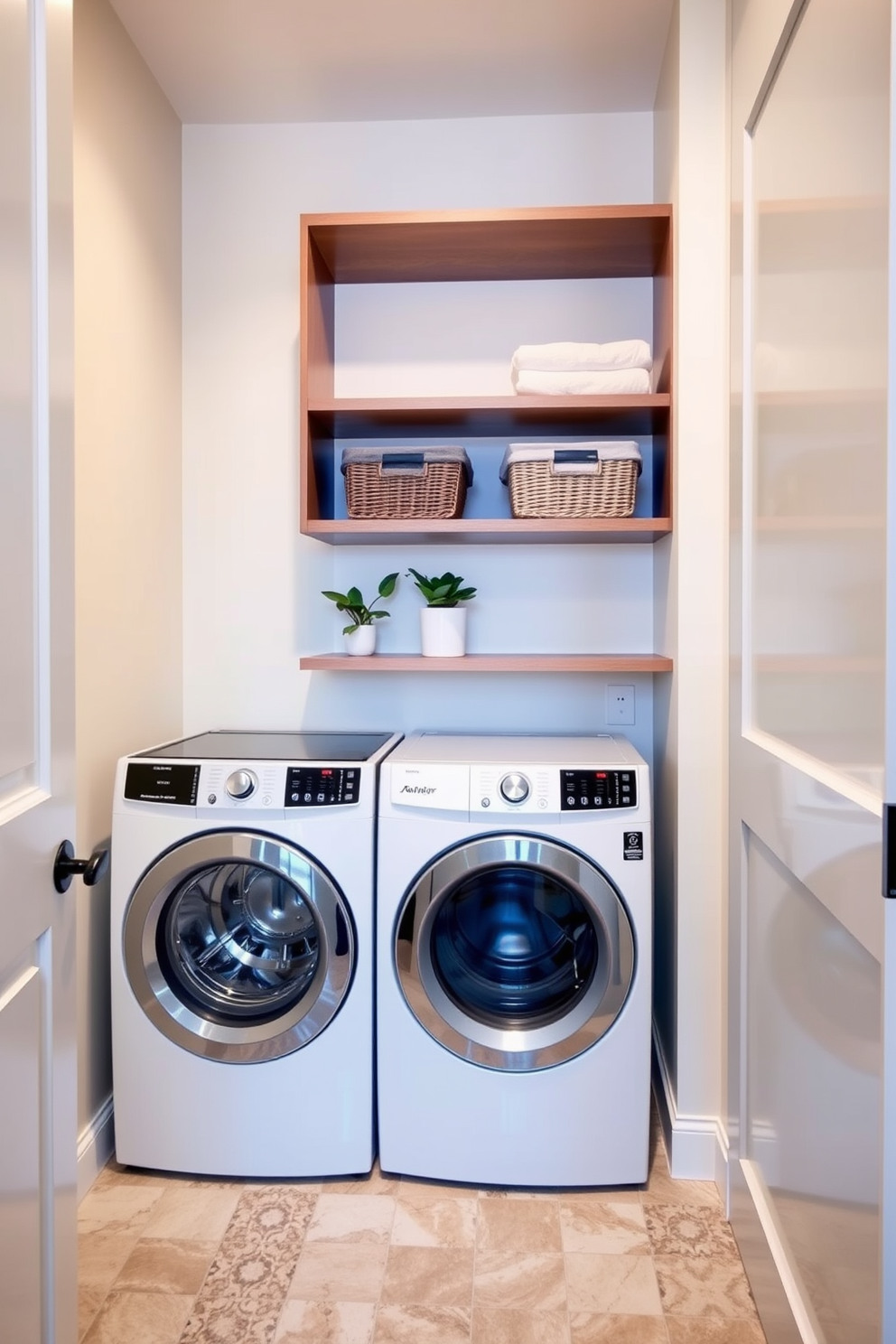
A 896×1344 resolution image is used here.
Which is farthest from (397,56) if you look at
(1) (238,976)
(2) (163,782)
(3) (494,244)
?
(1) (238,976)

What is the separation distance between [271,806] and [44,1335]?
38.1 inches

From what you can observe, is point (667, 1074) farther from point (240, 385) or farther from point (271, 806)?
point (240, 385)

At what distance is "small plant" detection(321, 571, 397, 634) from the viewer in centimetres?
229

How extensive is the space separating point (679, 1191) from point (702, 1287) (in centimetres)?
28

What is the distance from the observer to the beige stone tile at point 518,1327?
Answer: 153 centimetres

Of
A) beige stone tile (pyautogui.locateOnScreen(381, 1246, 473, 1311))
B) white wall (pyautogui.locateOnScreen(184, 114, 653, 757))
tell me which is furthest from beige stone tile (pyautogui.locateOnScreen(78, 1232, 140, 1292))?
white wall (pyautogui.locateOnScreen(184, 114, 653, 757))

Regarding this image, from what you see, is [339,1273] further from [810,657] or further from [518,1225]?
[810,657]

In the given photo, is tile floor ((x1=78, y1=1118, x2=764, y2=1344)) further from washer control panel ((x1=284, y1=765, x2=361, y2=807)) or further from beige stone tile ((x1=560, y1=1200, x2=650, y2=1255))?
washer control panel ((x1=284, y1=765, x2=361, y2=807))

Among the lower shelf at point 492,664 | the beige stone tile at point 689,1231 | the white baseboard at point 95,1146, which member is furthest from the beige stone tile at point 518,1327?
the lower shelf at point 492,664

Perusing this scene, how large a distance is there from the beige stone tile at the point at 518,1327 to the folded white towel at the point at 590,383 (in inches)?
71.8

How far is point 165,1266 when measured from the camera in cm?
170

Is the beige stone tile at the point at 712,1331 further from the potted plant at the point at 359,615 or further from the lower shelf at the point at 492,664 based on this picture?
the potted plant at the point at 359,615

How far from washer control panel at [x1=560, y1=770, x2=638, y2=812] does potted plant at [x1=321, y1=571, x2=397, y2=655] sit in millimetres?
708

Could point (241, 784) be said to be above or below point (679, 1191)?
above
